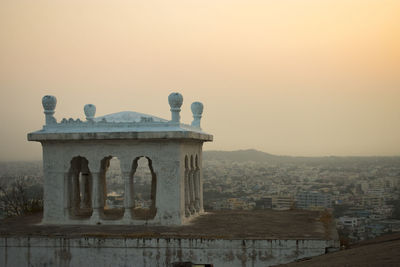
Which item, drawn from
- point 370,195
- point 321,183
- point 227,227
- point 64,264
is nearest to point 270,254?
point 227,227

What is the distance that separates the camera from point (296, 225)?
67.7 ft

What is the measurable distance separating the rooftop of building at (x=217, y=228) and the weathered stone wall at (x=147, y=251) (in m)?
0.16

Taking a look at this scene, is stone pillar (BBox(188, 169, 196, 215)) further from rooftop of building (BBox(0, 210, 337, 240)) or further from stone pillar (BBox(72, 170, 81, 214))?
stone pillar (BBox(72, 170, 81, 214))

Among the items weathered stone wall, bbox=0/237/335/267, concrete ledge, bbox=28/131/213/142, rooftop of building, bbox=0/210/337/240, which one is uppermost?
concrete ledge, bbox=28/131/213/142

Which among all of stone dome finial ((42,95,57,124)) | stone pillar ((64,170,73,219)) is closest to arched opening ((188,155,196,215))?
stone pillar ((64,170,73,219))

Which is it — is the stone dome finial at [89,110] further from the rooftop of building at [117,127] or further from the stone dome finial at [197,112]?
the stone dome finial at [197,112]

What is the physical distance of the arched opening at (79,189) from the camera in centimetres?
2202

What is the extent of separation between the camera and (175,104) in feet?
68.5

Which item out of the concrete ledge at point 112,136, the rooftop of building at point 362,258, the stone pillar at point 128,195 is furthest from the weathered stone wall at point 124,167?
the rooftop of building at point 362,258

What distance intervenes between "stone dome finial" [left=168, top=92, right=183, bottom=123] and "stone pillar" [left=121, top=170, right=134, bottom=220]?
2104mm

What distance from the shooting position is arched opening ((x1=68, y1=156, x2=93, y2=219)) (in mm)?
22016

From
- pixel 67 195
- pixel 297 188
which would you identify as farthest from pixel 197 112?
pixel 297 188

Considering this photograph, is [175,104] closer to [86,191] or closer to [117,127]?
[117,127]

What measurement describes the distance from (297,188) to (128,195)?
48.6 m
